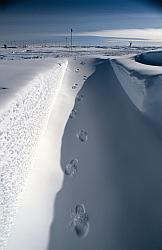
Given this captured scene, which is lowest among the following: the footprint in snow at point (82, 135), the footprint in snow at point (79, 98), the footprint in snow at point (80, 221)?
the footprint in snow at point (80, 221)

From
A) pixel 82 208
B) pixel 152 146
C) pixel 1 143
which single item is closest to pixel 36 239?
pixel 82 208

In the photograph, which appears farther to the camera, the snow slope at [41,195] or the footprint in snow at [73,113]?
the footprint in snow at [73,113]

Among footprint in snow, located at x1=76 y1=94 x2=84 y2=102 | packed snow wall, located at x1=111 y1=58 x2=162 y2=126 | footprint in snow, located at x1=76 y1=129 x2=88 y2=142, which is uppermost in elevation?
packed snow wall, located at x1=111 y1=58 x2=162 y2=126

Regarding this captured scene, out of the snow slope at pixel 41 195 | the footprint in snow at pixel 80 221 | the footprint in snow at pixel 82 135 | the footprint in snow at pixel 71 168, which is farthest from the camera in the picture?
the footprint in snow at pixel 82 135

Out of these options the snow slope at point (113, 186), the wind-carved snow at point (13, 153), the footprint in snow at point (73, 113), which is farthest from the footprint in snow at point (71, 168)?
the footprint in snow at point (73, 113)

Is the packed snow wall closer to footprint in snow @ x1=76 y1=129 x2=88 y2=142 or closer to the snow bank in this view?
footprint in snow @ x1=76 y1=129 x2=88 y2=142

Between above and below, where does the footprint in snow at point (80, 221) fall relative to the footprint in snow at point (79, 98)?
below

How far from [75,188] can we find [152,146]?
183 cm

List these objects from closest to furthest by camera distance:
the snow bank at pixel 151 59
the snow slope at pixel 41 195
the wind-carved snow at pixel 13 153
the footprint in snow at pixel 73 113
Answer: the wind-carved snow at pixel 13 153 → the snow slope at pixel 41 195 → the footprint in snow at pixel 73 113 → the snow bank at pixel 151 59

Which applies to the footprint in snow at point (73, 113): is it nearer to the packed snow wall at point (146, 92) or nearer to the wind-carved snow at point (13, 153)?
the packed snow wall at point (146, 92)

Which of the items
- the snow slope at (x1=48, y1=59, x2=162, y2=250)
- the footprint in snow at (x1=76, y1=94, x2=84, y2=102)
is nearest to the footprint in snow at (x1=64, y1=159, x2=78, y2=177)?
the snow slope at (x1=48, y1=59, x2=162, y2=250)

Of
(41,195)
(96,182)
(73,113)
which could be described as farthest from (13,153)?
(73,113)

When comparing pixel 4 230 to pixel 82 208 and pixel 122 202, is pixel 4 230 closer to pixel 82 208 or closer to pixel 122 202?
pixel 82 208

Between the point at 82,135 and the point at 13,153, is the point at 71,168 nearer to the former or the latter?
the point at 82,135
